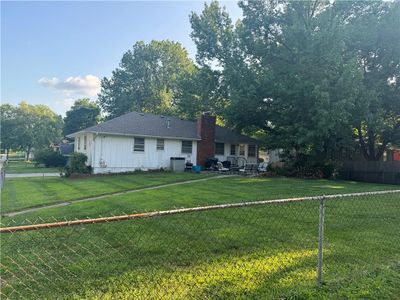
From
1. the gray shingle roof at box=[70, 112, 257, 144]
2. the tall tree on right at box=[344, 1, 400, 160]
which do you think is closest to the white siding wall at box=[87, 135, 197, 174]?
the gray shingle roof at box=[70, 112, 257, 144]

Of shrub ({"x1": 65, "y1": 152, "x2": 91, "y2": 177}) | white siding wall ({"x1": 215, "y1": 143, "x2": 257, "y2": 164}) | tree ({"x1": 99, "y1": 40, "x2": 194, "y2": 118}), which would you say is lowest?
shrub ({"x1": 65, "y1": 152, "x2": 91, "y2": 177})

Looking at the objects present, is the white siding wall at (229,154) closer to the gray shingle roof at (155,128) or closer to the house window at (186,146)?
the gray shingle roof at (155,128)

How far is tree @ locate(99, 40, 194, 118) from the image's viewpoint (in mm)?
53344

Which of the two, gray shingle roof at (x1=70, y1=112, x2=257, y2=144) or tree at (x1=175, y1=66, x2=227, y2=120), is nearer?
gray shingle roof at (x1=70, y1=112, x2=257, y2=144)

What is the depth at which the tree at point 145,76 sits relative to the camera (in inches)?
2100

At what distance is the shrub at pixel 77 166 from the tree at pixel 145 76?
30.7 m

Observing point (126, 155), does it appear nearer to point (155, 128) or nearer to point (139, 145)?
point (139, 145)

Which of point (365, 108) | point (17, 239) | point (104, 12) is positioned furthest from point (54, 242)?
point (365, 108)

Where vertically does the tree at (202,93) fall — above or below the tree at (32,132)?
above

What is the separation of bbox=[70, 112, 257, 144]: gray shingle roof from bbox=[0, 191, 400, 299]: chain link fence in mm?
15652

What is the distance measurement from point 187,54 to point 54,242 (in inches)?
2118

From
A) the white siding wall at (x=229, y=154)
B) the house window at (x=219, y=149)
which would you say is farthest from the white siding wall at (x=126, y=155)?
the white siding wall at (x=229, y=154)

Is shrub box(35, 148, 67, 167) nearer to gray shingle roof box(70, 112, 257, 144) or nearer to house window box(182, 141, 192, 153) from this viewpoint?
gray shingle roof box(70, 112, 257, 144)

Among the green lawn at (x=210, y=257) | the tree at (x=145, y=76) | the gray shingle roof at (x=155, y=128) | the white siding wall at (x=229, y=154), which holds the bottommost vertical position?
the green lawn at (x=210, y=257)
